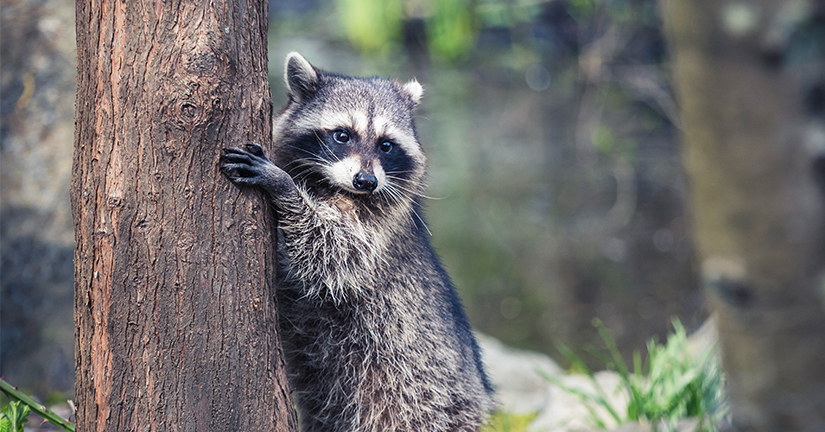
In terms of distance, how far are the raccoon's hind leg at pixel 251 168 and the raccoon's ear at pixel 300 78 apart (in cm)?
101

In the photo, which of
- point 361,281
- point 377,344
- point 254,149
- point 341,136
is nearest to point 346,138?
point 341,136

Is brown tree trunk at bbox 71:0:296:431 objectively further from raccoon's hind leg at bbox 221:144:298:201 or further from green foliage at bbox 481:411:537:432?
green foliage at bbox 481:411:537:432

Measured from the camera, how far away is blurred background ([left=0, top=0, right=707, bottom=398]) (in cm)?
517

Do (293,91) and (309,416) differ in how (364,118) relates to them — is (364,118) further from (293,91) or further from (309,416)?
(309,416)

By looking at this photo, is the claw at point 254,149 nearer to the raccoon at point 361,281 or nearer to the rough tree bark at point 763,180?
the raccoon at point 361,281

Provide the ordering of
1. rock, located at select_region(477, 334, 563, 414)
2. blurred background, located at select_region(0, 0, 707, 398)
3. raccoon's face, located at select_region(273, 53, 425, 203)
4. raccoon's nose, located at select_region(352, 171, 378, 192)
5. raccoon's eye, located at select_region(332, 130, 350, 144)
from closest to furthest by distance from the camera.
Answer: raccoon's nose, located at select_region(352, 171, 378, 192), raccoon's face, located at select_region(273, 53, 425, 203), raccoon's eye, located at select_region(332, 130, 350, 144), blurred background, located at select_region(0, 0, 707, 398), rock, located at select_region(477, 334, 563, 414)

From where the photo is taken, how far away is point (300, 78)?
11.3 feet

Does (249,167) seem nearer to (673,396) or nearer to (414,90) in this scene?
(414,90)

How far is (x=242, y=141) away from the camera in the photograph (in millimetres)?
2391

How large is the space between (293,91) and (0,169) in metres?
3.11

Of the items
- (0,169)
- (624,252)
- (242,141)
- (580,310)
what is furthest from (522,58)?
(242,141)

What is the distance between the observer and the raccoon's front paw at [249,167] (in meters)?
2.33

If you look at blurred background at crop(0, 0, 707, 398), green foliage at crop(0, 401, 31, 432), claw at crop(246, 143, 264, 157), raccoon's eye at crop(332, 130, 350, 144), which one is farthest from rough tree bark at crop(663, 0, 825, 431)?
blurred background at crop(0, 0, 707, 398)

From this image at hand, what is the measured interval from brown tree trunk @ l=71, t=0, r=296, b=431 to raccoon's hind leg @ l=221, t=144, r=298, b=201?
0.14 feet
